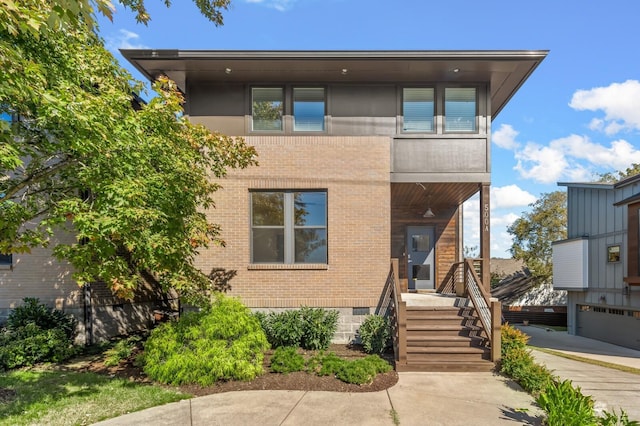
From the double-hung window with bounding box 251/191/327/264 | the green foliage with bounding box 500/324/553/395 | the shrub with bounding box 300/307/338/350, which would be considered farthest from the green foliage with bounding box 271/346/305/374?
the green foliage with bounding box 500/324/553/395

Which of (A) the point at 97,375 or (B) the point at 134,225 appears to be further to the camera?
(A) the point at 97,375

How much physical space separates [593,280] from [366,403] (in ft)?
52.4

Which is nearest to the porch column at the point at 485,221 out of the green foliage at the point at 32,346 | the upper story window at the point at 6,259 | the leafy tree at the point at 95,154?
the leafy tree at the point at 95,154

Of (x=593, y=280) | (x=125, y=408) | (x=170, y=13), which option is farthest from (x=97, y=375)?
(x=593, y=280)

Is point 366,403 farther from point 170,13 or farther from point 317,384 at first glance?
point 170,13

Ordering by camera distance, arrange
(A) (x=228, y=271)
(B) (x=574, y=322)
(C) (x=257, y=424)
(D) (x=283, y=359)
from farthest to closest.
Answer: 1. (B) (x=574, y=322)
2. (A) (x=228, y=271)
3. (D) (x=283, y=359)
4. (C) (x=257, y=424)

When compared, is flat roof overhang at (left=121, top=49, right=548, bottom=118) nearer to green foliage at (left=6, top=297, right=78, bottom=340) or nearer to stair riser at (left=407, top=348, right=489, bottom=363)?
green foliage at (left=6, top=297, right=78, bottom=340)

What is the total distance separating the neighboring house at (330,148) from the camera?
8469 mm

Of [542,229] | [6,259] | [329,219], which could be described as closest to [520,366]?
[329,219]

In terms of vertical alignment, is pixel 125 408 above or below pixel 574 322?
above

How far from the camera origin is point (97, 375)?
6.73 metres

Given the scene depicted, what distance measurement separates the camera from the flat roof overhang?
320 inches

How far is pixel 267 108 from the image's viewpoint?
9.10m

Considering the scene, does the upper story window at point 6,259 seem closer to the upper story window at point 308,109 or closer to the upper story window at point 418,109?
the upper story window at point 308,109
